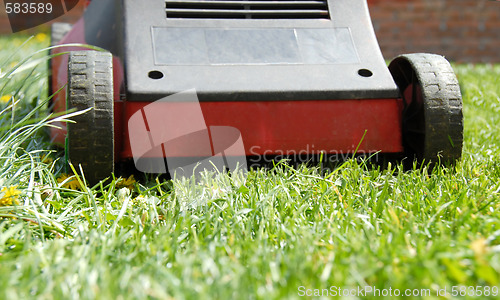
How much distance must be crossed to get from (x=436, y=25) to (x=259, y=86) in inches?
164

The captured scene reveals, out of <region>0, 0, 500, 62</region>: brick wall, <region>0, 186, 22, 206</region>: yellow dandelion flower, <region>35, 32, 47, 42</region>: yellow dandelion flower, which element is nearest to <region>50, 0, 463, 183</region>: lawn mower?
<region>0, 186, 22, 206</region>: yellow dandelion flower

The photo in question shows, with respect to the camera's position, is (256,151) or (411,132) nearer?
(256,151)

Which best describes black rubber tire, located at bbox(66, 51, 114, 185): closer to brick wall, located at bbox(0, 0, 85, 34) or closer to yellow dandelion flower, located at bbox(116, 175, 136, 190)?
yellow dandelion flower, located at bbox(116, 175, 136, 190)

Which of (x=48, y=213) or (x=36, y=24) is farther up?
(x=48, y=213)

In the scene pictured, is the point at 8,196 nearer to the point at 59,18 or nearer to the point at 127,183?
the point at 127,183

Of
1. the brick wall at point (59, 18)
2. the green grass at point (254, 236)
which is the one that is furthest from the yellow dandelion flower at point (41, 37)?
the green grass at point (254, 236)

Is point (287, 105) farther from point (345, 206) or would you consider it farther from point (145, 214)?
point (145, 214)

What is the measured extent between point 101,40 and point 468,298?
5.47ft

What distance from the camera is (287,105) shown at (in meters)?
1.76

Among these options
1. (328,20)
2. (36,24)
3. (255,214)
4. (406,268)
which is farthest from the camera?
(36,24)

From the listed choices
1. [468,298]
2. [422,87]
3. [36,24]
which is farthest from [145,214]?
[36,24]

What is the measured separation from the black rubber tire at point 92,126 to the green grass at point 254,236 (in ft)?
0.30

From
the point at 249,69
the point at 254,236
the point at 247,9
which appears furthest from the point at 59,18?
the point at 254,236

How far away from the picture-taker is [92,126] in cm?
156
